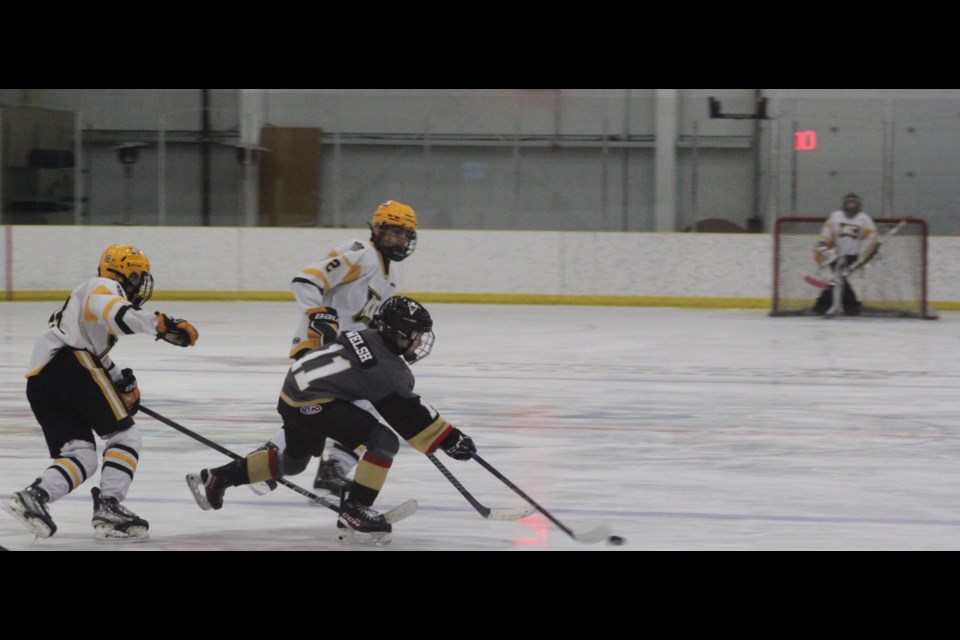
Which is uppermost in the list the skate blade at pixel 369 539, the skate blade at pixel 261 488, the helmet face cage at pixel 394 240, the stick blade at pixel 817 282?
the helmet face cage at pixel 394 240

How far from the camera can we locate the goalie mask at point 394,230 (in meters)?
4.98

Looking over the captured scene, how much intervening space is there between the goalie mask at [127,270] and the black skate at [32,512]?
67 cm

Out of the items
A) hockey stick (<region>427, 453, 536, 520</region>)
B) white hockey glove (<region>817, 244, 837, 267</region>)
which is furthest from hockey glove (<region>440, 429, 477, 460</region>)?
white hockey glove (<region>817, 244, 837, 267</region>)

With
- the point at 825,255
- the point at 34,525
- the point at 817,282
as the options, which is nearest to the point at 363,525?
the point at 34,525

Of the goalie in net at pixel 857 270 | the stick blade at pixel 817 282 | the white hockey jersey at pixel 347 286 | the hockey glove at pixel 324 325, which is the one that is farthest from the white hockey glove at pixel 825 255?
the hockey glove at pixel 324 325

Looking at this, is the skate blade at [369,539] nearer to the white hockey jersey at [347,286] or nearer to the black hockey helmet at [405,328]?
the black hockey helmet at [405,328]

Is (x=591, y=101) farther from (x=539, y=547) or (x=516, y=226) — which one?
(x=539, y=547)

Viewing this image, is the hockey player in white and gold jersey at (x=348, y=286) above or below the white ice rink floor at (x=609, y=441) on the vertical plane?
above

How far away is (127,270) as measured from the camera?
4098mm

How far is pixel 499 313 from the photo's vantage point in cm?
1405

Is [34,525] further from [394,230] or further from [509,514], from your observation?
[394,230]

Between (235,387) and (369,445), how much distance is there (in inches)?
155

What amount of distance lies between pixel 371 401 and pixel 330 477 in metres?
0.86
